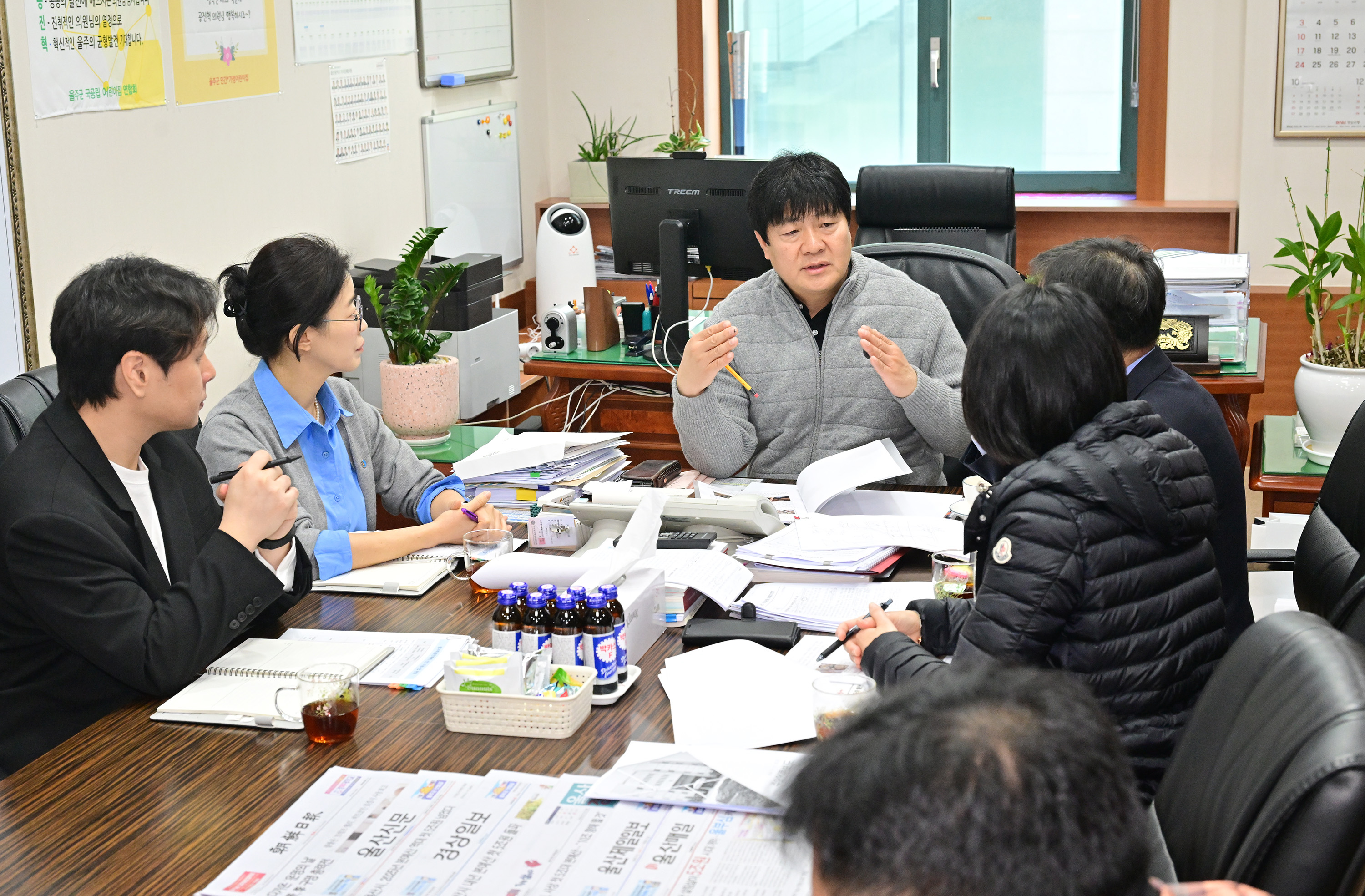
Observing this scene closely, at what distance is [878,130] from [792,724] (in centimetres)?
443

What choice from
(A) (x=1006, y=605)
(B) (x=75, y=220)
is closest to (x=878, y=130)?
(B) (x=75, y=220)

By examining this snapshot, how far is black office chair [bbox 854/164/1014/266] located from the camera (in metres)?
3.78

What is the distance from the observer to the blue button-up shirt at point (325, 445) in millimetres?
2215

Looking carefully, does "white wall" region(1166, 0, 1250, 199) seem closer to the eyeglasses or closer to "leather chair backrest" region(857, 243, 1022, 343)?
"leather chair backrest" region(857, 243, 1022, 343)

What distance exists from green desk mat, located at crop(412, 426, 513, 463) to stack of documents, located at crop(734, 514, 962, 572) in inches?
40.1

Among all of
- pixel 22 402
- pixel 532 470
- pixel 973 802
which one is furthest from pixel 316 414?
pixel 973 802

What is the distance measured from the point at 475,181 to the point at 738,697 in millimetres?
3483

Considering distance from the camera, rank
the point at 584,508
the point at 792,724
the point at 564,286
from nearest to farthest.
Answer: the point at 792,724 → the point at 584,508 → the point at 564,286

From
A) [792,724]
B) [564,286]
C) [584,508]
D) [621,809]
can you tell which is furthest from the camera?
[564,286]

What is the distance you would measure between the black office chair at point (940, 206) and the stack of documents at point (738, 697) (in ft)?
7.67

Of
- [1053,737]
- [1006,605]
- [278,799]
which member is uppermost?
[1053,737]

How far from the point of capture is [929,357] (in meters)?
2.72

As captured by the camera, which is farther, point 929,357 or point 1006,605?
point 929,357

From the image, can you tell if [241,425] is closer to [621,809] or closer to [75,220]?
[75,220]
